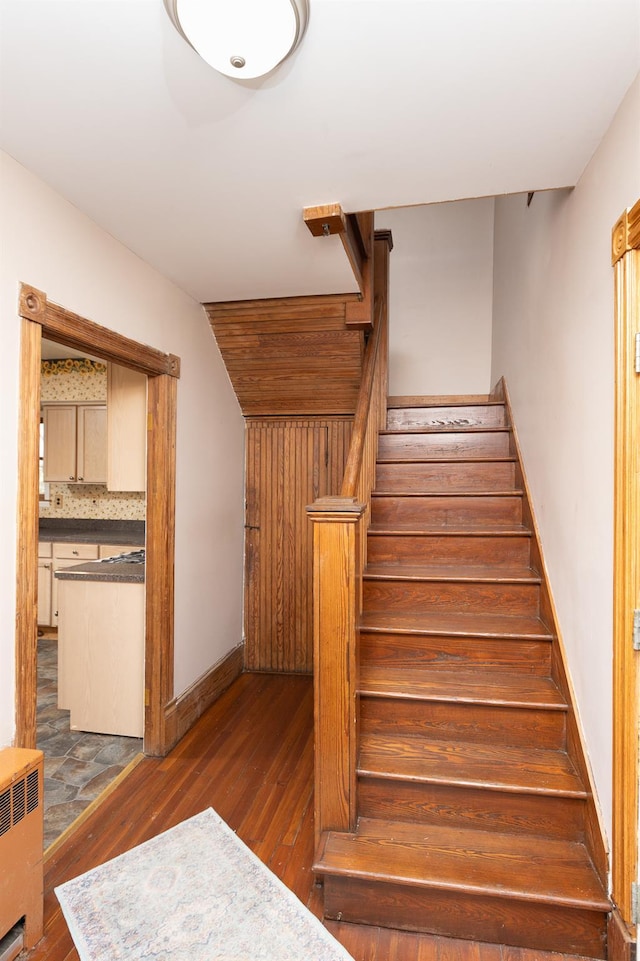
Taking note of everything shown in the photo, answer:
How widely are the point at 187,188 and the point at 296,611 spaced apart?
2.94 metres

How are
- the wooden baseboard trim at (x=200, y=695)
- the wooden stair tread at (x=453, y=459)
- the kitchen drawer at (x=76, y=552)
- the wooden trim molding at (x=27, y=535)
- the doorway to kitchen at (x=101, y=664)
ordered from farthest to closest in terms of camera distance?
1. the kitchen drawer at (x=76, y=552)
2. the wooden stair tread at (x=453, y=459)
3. the wooden baseboard trim at (x=200, y=695)
4. the doorway to kitchen at (x=101, y=664)
5. the wooden trim molding at (x=27, y=535)

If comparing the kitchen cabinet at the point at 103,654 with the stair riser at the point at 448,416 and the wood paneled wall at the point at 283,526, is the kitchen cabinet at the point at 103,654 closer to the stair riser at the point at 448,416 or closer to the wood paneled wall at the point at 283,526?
the wood paneled wall at the point at 283,526

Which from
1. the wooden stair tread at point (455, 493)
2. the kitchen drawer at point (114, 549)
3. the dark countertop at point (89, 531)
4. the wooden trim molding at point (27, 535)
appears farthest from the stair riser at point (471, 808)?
the dark countertop at point (89, 531)

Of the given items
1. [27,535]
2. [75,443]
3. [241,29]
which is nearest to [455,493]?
[27,535]

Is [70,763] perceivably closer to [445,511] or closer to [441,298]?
[445,511]

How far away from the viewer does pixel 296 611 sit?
154 inches

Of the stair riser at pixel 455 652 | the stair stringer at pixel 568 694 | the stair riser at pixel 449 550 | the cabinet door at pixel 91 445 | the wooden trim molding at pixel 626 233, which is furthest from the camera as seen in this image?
the cabinet door at pixel 91 445

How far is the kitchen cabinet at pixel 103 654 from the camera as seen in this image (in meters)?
2.83

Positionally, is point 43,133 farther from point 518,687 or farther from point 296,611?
point 296,611

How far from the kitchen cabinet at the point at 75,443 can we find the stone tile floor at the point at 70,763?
2.21m

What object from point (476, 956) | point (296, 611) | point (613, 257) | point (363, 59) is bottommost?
point (476, 956)

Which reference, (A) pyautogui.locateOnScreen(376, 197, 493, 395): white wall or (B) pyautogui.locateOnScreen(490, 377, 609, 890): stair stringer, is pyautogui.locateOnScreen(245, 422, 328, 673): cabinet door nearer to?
(A) pyautogui.locateOnScreen(376, 197, 493, 395): white wall

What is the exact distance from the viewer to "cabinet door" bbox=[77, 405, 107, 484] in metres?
4.82

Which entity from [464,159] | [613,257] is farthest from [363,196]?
[613,257]
